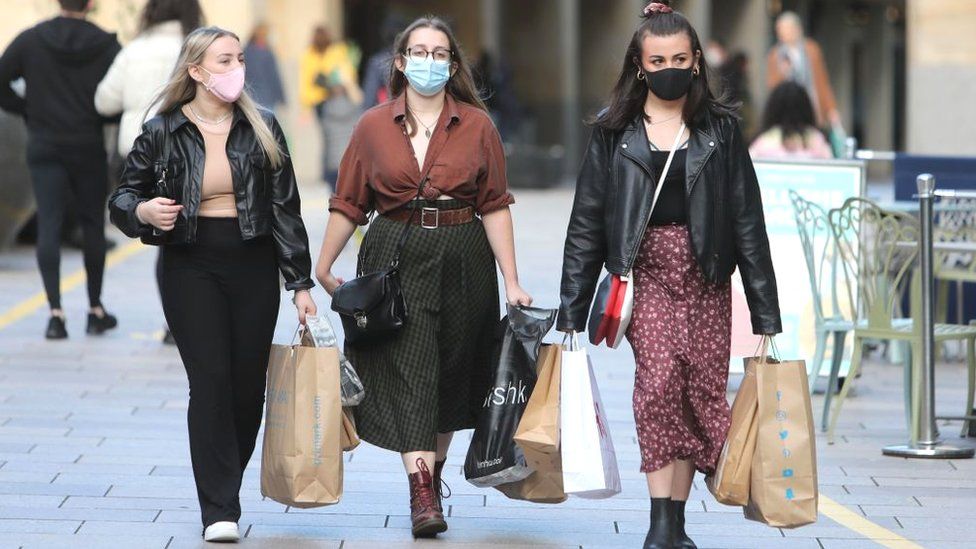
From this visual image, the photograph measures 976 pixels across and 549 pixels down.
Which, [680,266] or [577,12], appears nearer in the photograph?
[680,266]

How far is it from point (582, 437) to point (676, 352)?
1.28 feet

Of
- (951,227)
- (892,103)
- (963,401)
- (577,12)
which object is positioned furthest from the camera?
(892,103)

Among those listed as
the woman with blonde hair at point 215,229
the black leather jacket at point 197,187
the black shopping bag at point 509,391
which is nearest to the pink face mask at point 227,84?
the woman with blonde hair at point 215,229

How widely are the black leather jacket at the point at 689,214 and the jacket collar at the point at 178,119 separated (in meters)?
1.13

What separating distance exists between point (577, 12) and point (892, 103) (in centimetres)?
1125

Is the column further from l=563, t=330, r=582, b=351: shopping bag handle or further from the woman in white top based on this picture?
l=563, t=330, r=582, b=351: shopping bag handle

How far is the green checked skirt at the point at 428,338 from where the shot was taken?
5.79 metres

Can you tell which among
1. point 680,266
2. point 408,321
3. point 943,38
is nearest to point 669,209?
point 680,266

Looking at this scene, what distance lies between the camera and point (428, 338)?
5805 millimetres

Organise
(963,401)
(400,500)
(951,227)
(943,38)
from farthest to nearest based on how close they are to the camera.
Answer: (943,38) → (951,227) → (963,401) → (400,500)

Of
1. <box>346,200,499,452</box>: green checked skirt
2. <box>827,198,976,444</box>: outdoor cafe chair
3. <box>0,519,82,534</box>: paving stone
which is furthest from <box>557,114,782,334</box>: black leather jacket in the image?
<box>827,198,976,444</box>: outdoor cafe chair

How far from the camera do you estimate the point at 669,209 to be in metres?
5.45

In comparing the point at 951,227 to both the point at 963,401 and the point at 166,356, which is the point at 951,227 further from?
the point at 166,356

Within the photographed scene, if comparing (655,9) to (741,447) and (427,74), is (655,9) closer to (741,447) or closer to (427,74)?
(427,74)
